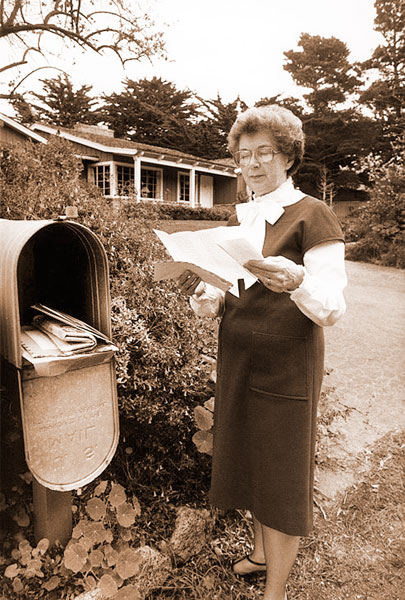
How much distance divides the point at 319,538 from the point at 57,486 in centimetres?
144

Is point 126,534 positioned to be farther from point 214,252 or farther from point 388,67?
point 388,67

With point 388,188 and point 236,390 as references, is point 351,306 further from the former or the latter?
point 388,188

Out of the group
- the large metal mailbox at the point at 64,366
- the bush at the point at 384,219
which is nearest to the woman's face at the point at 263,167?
the large metal mailbox at the point at 64,366

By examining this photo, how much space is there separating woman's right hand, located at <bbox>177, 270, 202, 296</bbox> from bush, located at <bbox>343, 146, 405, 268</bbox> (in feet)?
36.8

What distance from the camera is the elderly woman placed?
1354 mm

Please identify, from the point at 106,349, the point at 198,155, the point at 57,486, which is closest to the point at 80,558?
the point at 57,486

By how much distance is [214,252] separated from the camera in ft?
3.71

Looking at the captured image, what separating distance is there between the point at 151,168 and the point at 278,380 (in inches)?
764

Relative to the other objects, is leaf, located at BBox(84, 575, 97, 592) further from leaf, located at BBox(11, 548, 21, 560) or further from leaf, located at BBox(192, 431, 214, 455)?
leaf, located at BBox(192, 431, 214, 455)

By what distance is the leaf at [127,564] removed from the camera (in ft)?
5.04

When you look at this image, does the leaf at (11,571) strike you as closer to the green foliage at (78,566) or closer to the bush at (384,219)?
the green foliage at (78,566)

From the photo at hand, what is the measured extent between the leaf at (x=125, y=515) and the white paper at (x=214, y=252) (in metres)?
1.08

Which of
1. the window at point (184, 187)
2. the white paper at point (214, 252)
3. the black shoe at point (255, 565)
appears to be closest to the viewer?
the white paper at point (214, 252)

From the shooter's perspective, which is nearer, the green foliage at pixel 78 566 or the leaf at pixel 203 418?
the green foliage at pixel 78 566
